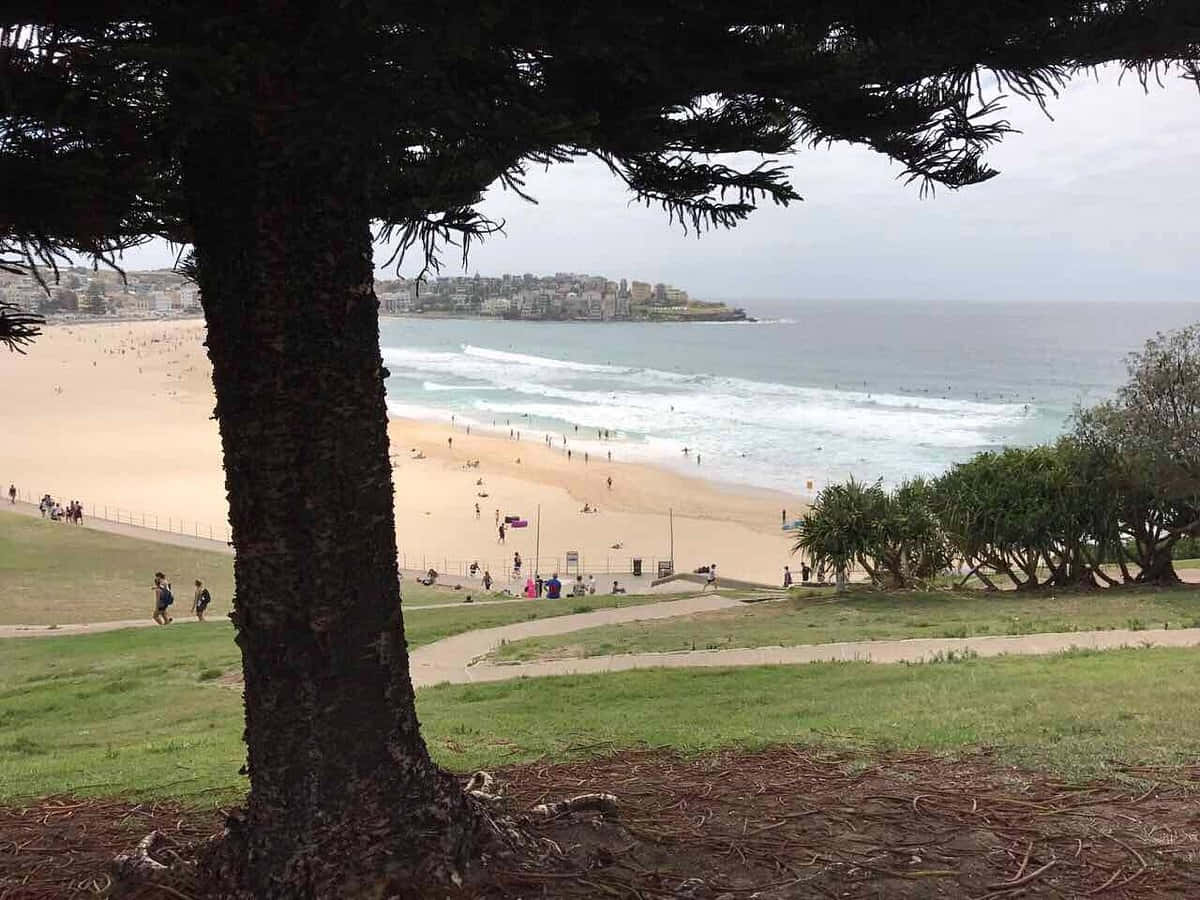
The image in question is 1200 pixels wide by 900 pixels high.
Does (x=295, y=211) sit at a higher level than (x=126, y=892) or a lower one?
higher

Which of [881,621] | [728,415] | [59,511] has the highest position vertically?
[728,415]

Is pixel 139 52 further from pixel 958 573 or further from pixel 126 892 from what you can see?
pixel 958 573

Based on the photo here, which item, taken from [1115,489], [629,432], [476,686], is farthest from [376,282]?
[629,432]

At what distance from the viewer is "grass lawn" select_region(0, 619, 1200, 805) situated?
4.93m

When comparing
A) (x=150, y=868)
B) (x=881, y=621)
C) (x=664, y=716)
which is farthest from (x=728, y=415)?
(x=150, y=868)

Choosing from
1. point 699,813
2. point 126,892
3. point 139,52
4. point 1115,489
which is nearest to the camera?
point 139,52

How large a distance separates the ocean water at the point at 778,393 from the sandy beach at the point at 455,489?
10.1ft

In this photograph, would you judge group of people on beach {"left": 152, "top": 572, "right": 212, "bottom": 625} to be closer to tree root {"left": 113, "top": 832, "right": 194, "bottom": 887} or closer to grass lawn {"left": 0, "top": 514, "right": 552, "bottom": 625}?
grass lawn {"left": 0, "top": 514, "right": 552, "bottom": 625}

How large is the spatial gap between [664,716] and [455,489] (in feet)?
91.4

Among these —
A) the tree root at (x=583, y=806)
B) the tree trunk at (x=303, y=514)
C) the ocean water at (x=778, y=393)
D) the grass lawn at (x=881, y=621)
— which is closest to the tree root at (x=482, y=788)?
the tree root at (x=583, y=806)

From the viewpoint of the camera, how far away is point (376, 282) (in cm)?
Answer: 284

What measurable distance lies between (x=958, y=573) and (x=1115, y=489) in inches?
233

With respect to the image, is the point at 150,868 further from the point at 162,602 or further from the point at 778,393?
the point at 778,393

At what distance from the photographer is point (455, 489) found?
112 feet
